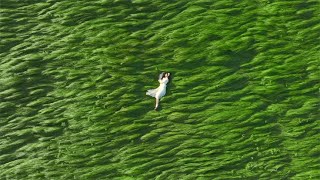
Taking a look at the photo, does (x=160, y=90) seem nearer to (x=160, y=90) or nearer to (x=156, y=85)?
(x=160, y=90)

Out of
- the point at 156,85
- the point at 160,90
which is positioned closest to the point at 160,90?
the point at 160,90

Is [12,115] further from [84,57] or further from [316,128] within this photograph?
[316,128]

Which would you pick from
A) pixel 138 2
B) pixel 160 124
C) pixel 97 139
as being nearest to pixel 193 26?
pixel 138 2
